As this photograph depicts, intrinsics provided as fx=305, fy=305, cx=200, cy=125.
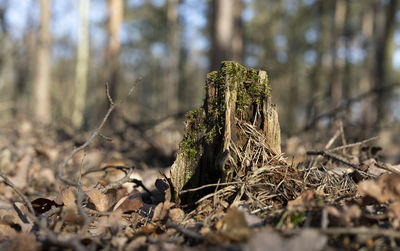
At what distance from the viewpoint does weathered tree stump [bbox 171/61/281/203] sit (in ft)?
5.29

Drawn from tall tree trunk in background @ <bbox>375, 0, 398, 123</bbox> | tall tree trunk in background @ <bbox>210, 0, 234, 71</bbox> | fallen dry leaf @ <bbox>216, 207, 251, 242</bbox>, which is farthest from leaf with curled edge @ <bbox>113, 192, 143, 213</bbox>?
tall tree trunk in background @ <bbox>375, 0, 398, 123</bbox>

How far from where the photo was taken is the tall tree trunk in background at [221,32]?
5.67m

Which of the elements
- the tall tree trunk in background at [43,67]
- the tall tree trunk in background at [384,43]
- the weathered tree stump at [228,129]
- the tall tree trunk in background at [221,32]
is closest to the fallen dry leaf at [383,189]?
the weathered tree stump at [228,129]

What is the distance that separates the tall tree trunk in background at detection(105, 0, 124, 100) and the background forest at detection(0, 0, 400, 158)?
34 mm

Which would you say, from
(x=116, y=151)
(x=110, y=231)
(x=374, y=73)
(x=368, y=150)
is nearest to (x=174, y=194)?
(x=110, y=231)

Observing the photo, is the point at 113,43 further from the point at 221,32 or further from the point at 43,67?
the point at 221,32

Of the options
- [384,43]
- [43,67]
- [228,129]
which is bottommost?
[228,129]

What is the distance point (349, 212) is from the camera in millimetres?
1070

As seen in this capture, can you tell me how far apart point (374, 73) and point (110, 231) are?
10676 millimetres

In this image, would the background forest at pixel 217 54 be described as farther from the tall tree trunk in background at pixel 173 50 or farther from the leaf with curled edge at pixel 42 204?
the leaf with curled edge at pixel 42 204

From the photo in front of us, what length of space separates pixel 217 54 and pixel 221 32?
432mm

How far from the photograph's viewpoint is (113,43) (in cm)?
1039

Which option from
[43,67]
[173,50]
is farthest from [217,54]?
[173,50]

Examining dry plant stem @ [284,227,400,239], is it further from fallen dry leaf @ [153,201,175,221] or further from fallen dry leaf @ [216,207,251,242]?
fallen dry leaf @ [153,201,175,221]
